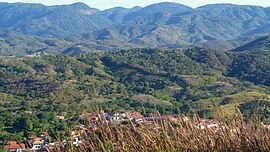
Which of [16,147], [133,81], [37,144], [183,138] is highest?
[183,138]

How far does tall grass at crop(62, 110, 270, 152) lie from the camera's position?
2836mm

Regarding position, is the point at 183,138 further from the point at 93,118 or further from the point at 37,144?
the point at 37,144

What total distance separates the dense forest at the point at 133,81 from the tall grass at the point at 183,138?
26.9 m

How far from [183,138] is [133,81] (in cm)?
5439

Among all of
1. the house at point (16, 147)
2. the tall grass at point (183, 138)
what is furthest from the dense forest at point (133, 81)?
the tall grass at point (183, 138)

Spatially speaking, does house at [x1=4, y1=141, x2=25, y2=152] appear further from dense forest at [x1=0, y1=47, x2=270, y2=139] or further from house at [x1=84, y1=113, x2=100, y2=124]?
dense forest at [x1=0, y1=47, x2=270, y2=139]

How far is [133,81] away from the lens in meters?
57.3

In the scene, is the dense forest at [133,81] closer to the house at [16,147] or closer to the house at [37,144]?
the house at [16,147]

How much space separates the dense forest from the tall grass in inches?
1059

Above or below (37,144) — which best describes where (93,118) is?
above

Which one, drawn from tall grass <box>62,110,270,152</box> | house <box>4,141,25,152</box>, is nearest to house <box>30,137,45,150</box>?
house <box>4,141,25,152</box>

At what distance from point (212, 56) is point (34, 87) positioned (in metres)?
31.4

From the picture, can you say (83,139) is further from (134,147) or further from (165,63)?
(165,63)

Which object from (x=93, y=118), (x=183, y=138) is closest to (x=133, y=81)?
(x=93, y=118)
